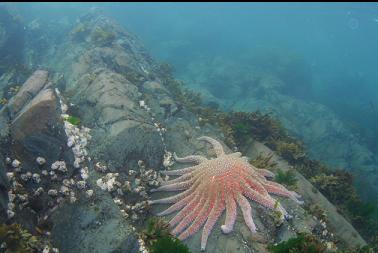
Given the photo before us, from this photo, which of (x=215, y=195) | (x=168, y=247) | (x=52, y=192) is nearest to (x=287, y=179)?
(x=215, y=195)

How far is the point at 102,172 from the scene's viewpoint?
7809 millimetres

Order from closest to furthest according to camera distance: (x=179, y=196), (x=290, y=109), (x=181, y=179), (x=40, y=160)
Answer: (x=40, y=160) < (x=179, y=196) < (x=181, y=179) < (x=290, y=109)

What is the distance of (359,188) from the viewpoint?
18234 mm

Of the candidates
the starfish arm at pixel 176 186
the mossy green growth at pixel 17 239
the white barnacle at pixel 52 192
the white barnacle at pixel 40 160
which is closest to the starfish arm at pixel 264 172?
the starfish arm at pixel 176 186

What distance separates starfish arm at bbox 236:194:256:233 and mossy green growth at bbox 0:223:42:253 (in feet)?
13.2

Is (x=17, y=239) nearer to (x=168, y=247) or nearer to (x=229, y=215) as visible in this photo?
(x=168, y=247)

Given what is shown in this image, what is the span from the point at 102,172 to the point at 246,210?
342cm

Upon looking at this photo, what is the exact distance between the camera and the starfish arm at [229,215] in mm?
6746

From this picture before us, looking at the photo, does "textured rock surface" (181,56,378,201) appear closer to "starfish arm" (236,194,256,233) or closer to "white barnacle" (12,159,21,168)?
"starfish arm" (236,194,256,233)

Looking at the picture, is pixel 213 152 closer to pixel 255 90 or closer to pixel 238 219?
pixel 238 219

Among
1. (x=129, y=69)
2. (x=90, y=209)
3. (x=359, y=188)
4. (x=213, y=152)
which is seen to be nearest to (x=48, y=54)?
(x=129, y=69)

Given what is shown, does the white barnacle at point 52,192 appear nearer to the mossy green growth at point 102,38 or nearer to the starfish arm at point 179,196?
the starfish arm at point 179,196

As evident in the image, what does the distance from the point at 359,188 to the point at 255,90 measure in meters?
13.3

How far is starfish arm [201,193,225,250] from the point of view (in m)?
6.58
